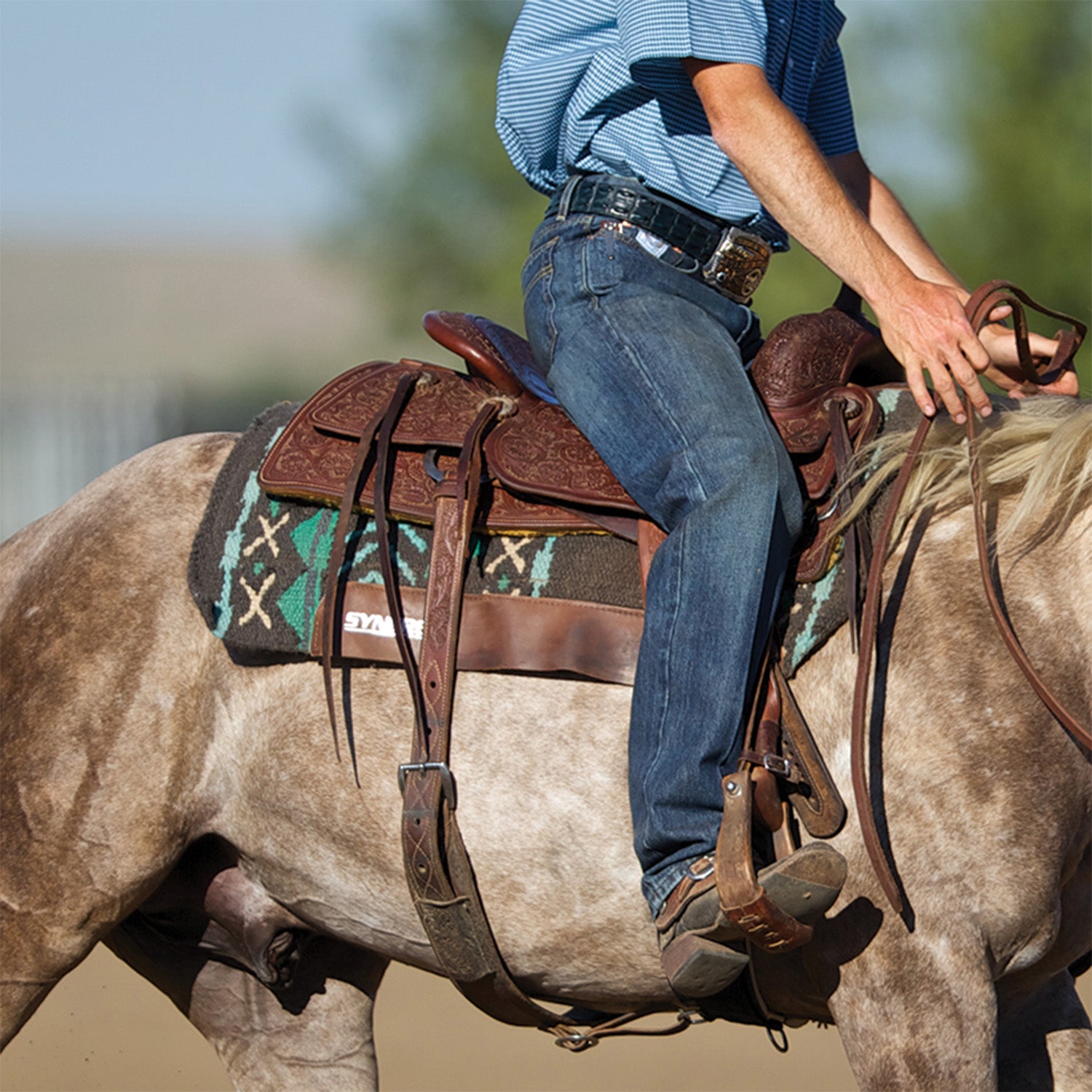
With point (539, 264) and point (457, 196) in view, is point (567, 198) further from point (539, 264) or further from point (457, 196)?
point (457, 196)

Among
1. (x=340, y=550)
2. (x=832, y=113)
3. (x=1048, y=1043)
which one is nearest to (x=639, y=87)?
(x=832, y=113)

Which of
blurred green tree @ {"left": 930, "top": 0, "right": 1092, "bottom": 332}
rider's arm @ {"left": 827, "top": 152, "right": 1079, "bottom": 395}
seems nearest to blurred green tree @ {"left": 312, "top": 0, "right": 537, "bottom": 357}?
blurred green tree @ {"left": 930, "top": 0, "right": 1092, "bottom": 332}

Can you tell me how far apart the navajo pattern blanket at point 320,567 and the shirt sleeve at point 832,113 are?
0.78 metres

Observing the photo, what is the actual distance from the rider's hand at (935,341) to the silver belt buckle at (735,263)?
42cm

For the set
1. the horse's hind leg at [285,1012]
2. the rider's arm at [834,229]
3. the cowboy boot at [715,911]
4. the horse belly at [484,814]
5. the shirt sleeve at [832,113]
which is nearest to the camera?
the cowboy boot at [715,911]

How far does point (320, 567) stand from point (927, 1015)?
1.48 metres

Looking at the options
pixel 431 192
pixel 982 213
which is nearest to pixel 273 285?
pixel 431 192

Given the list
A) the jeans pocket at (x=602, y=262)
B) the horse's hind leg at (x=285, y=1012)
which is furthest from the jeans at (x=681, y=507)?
the horse's hind leg at (x=285, y=1012)

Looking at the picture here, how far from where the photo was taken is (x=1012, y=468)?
2645mm

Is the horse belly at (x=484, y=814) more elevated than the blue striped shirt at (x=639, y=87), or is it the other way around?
the blue striped shirt at (x=639, y=87)

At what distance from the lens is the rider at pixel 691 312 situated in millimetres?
2514

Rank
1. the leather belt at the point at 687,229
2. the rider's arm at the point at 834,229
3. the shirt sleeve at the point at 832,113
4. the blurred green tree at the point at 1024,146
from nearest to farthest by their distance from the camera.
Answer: the rider's arm at the point at 834,229 → the leather belt at the point at 687,229 → the shirt sleeve at the point at 832,113 → the blurred green tree at the point at 1024,146

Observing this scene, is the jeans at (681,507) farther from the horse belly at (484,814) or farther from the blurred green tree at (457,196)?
the blurred green tree at (457,196)

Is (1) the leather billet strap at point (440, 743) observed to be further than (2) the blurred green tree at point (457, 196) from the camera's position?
No
